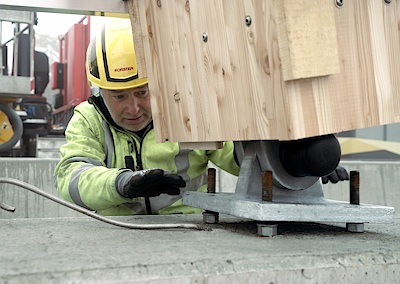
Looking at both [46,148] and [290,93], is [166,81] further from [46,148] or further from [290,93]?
[46,148]

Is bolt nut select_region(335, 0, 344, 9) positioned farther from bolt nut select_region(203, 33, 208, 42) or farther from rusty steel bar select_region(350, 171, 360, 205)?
rusty steel bar select_region(350, 171, 360, 205)

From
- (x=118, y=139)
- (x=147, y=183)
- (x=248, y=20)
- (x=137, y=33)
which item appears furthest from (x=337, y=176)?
(x=118, y=139)

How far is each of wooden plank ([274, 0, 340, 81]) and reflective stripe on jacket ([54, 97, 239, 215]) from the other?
1.35 metres

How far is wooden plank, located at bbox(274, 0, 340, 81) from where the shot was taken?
1.15 metres

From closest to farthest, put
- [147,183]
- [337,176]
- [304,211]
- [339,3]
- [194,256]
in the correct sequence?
[194,256]
[339,3]
[304,211]
[147,183]
[337,176]

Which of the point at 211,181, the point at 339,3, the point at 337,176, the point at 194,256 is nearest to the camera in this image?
the point at 194,256

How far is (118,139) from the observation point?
2576mm

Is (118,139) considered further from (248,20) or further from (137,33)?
(248,20)

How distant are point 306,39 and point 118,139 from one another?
1.63 m

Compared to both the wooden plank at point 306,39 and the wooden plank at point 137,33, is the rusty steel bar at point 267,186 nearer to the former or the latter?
the wooden plank at point 306,39

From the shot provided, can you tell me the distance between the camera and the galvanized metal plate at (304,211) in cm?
145

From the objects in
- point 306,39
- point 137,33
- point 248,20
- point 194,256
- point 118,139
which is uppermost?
point 137,33

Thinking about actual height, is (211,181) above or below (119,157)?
below

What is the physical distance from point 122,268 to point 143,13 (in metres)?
1.30
